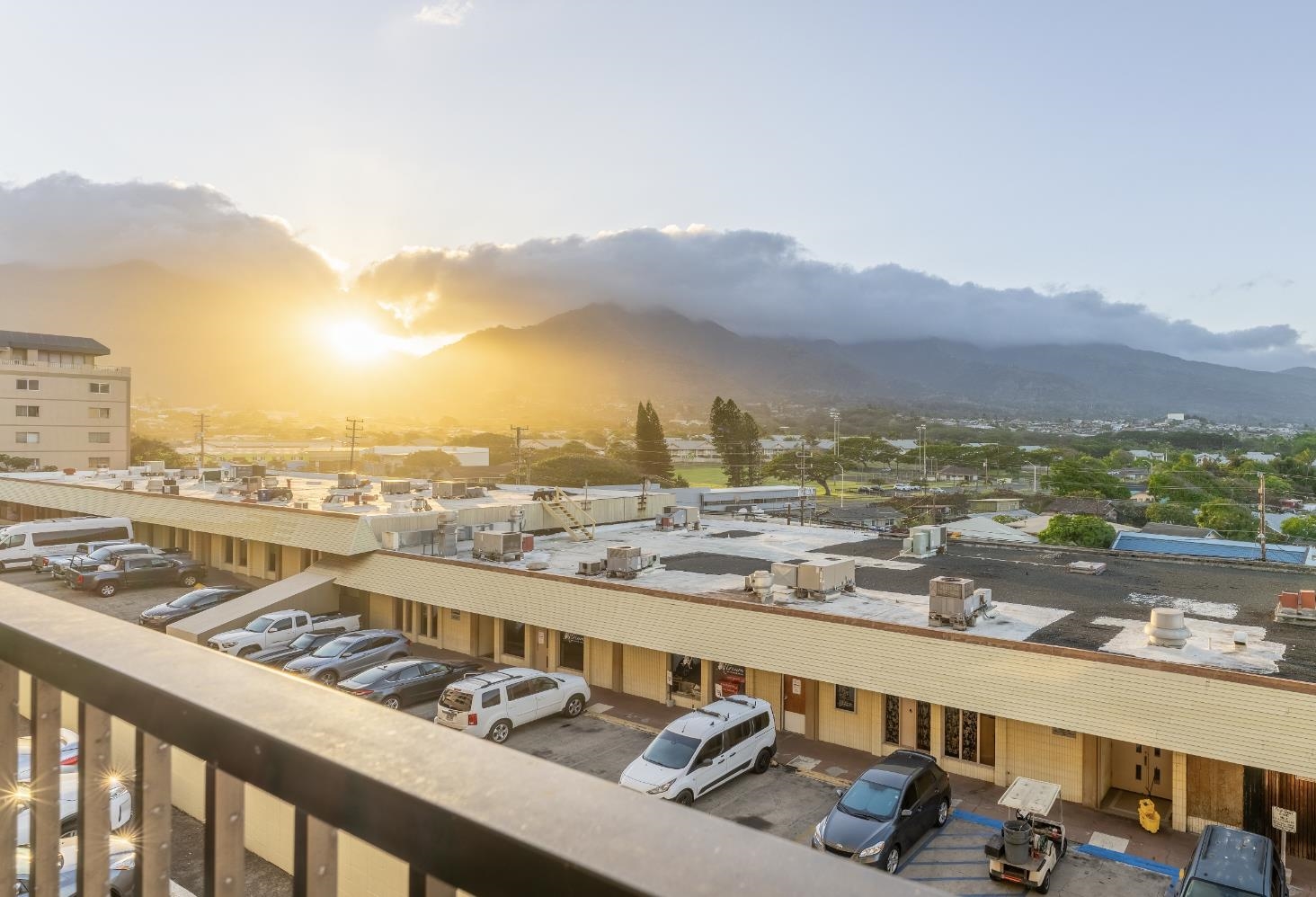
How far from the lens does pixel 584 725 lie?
61.5 feet

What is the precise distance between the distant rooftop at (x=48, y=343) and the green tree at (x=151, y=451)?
1490 centimetres

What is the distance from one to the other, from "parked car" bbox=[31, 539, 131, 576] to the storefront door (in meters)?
29.0

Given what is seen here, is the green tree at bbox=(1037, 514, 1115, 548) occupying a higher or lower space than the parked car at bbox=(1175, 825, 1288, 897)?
higher

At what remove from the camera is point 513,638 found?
2356 centimetres

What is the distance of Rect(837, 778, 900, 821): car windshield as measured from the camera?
13.0 meters

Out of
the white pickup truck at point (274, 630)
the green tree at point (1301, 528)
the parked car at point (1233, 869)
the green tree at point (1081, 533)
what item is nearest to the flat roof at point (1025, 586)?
the parked car at point (1233, 869)

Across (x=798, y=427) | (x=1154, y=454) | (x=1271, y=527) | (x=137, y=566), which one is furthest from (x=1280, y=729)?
(x=798, y=427)

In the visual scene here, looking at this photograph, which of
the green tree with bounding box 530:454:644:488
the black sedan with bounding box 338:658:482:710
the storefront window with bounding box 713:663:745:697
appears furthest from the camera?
the green tree with bounding box 530:454:644:488

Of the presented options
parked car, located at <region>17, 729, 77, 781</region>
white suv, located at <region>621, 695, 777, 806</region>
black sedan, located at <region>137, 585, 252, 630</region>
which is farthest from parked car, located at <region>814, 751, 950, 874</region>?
black sedan, located at <region>137, 585, 252, 630</region>

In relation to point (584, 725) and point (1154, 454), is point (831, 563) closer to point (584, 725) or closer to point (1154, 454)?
point (584, 725)

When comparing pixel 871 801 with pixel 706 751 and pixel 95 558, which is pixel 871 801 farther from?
pixel 95 558

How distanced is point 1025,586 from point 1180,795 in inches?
285

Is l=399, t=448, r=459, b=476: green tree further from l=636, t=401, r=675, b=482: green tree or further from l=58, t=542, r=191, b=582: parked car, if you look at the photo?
l=58, t=542, r=191, b=582: parked car

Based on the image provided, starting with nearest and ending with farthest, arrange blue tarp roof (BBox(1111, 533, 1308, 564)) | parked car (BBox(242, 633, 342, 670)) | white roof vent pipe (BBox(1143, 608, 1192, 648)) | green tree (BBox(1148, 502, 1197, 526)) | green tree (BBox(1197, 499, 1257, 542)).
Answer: white roof vent pipe (BBox(1143, 608, 1192, 648)) → parked car (BBox(242, 633, 342, 670)) → blue tarp roof (BBox(1111, 533, 1308, 564)) → green tree (BBox(1197, 499, 1257, 542)) → green tree (BBox(1148, 502, 1197, 526))
